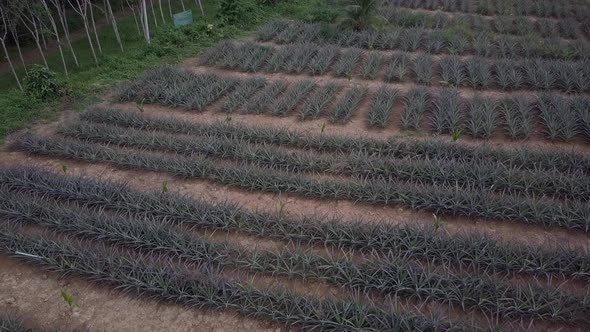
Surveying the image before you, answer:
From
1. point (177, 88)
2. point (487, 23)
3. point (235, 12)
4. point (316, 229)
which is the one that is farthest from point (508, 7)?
point (316, 229)

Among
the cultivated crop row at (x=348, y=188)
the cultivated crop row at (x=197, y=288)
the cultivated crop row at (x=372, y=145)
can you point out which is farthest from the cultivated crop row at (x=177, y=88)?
the cultivated crop row at (x=197, y=288)

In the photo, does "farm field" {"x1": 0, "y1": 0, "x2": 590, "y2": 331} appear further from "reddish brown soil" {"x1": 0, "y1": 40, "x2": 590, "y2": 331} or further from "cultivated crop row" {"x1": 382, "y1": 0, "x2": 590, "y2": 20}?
"cultivated crop row" {"x1": 382, "y1": 0, "x2": 590, "y2": 20}

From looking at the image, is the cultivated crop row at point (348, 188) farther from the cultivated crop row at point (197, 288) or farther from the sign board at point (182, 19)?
the sign board at point (182, 19)

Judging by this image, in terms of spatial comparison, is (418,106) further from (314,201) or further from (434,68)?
(314,201)

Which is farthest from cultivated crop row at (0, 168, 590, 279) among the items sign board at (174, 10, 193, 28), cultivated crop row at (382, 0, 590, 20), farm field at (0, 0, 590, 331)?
cultivated crop row at (382, 0, 590, 20)

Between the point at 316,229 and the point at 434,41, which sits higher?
the point at 434,41

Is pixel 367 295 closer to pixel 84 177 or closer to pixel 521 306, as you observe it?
pixel 521 306
